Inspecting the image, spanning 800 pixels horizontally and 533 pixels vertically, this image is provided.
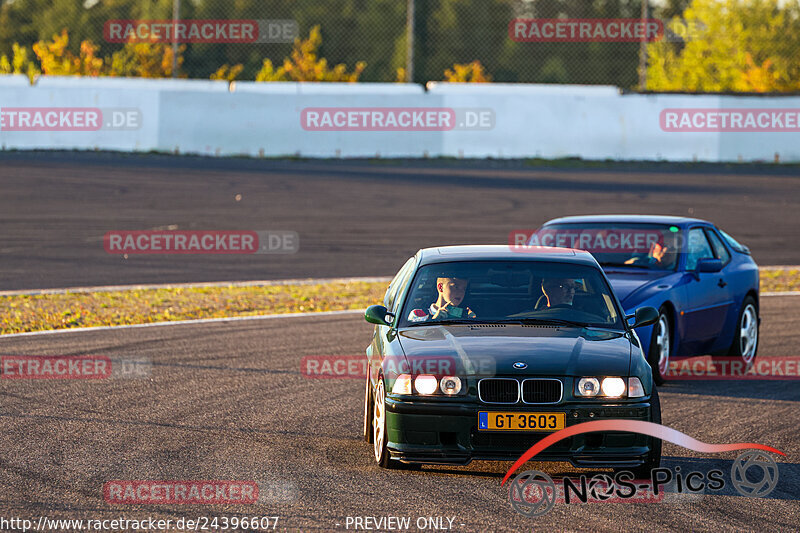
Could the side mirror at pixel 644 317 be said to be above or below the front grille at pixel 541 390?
above

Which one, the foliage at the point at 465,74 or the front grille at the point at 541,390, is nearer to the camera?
the front grille at the point at 541,390

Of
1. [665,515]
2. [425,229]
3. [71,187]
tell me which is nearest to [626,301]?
[665,515]

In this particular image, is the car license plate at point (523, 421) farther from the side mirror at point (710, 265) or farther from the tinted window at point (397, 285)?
the side mirror at point (710, 265)

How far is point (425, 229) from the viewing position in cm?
2316

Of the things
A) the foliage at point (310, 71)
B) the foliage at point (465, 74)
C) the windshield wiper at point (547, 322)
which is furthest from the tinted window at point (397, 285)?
the foliage at point (465, 74)

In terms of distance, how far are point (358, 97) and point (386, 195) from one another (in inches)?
158

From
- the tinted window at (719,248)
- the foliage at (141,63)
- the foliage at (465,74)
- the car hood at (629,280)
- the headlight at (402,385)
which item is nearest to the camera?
the headlight at (402,385)

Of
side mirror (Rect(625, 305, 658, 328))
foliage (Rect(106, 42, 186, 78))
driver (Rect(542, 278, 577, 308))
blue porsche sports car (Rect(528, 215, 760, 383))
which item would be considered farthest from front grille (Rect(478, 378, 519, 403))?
foliage (Rect(106, 42, 186, 78))

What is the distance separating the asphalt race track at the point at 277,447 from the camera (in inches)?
240

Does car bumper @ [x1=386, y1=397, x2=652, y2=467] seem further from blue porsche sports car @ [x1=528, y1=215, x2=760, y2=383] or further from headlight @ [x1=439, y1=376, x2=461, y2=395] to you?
blue porsche sports car @ [x1=528, y1=215, x2=760, y2=383]

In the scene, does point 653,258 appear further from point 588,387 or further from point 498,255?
point 588,387

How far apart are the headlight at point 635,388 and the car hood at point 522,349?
2.8 inches

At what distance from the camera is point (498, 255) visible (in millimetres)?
8094

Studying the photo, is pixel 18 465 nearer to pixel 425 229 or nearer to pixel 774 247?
pixel 425 229
